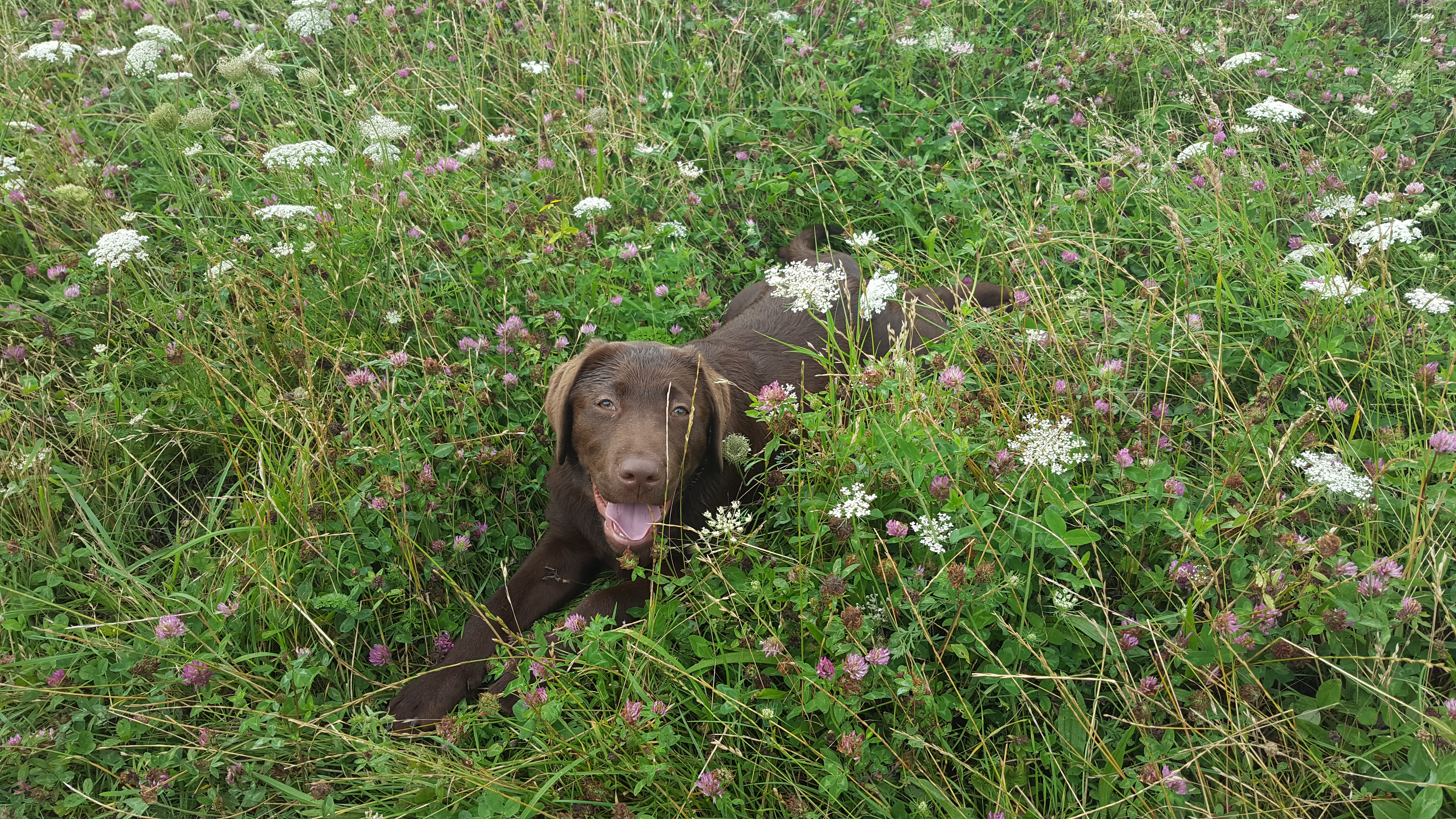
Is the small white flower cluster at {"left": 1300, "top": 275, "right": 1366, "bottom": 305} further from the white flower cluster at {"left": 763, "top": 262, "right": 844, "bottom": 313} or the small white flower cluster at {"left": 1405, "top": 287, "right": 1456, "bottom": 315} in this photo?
the white flower cluster at {"left": 763, "top": 262, "right": 844, "bottom": 313}

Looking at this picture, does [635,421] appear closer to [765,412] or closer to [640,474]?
[640,474]

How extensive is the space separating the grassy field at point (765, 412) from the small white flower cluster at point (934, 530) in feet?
0.05

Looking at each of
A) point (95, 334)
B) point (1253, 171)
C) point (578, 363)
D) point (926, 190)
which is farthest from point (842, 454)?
point (95, 334)

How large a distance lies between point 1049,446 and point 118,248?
290cm

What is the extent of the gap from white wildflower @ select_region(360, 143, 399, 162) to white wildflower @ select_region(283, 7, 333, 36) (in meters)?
1.01

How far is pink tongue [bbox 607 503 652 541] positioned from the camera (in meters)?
2.55

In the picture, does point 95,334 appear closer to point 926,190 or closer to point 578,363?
point 578,363

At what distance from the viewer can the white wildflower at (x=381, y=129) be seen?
3.51 meters

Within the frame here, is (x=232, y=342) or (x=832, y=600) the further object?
(x=232, y=342)

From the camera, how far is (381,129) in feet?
11.6

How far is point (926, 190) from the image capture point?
12.4 ft

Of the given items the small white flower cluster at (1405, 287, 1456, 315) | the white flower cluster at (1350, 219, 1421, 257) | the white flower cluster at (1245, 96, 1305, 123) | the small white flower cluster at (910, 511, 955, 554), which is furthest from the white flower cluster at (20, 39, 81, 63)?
the small white flower cluster at (1405, 287, 1456, 315)

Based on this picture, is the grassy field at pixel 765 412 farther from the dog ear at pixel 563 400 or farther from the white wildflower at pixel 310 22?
the dog ear at pixel 563 400

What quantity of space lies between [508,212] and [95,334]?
4.97 ft
